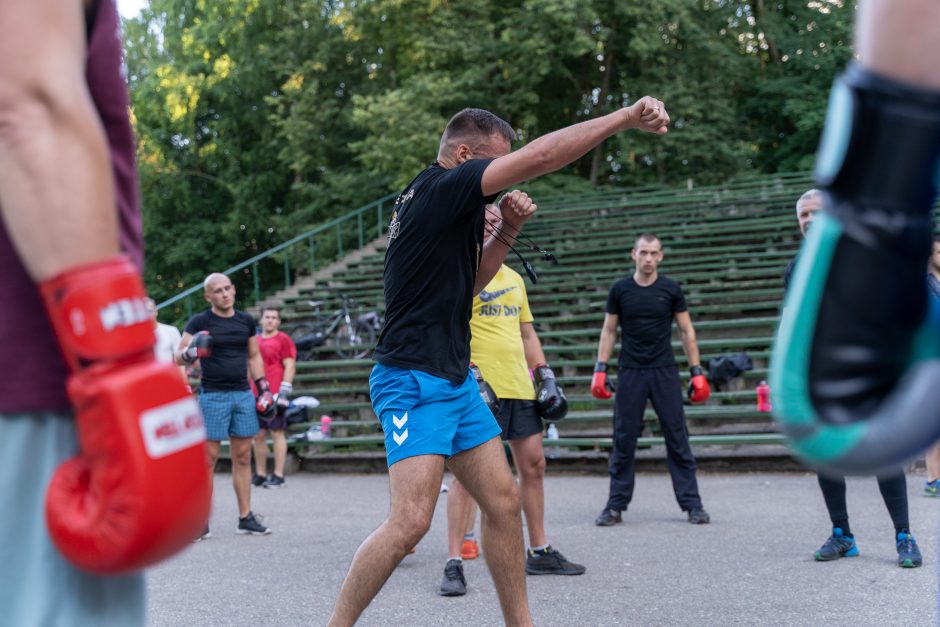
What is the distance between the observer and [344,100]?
32.8 m

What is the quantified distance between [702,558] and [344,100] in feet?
91.6

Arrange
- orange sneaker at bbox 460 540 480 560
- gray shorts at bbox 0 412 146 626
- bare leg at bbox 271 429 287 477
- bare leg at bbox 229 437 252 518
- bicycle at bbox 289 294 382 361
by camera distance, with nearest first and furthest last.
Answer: gray shorts at bbox 0 412 146 626 → orange sneaker at bbox 460 540 480 560 → bare leg at bbox 229 437 252 518 → bare leg at bbox 271 429 287 477 → bicycle at bbox 289 294 382 361

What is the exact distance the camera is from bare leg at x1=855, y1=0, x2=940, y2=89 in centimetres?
118

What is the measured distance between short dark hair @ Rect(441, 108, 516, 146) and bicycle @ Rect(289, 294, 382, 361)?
11.7 meters

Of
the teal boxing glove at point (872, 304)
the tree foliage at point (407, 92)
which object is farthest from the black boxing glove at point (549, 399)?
the tree foliage at point (407, 92)

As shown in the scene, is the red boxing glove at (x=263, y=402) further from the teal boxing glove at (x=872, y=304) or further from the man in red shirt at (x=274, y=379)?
the teal boxing glove at (x=872, y=304)

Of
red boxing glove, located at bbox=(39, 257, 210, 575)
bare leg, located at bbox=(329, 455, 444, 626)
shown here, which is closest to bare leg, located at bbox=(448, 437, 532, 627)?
bare leg, located at bbox=(329, 455, 444, 626)

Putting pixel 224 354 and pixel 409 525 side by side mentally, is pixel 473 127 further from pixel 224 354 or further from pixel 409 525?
pixel 224 354

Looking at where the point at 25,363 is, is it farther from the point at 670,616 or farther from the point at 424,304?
the point at 670,616

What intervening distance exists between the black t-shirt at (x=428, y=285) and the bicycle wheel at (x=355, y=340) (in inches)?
475

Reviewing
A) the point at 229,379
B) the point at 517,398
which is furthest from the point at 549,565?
the point at 229,379

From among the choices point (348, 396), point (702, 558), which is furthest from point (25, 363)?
point (348, 396)

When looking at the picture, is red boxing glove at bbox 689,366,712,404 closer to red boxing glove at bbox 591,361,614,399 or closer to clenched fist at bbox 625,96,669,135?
red boxing glove at bbox 591,361,614,399

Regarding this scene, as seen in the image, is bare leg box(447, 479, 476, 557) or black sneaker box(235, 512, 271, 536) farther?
black sneaker box(235, 512, 271, 536)
